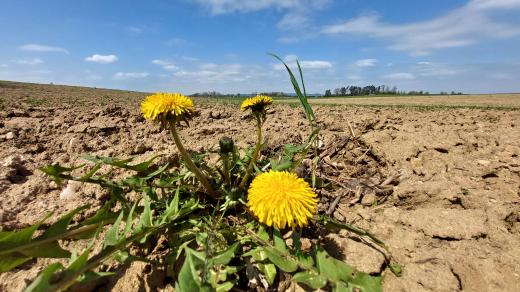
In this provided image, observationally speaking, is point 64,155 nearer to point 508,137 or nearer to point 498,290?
point 498,290

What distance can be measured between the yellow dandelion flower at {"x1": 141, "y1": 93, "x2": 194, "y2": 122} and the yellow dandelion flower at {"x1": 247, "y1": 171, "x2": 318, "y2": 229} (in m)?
0.71

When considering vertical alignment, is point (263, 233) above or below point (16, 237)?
below

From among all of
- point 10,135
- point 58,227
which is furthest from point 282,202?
point 10,135

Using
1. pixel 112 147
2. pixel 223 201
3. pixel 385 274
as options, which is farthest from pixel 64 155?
pixel 385 274

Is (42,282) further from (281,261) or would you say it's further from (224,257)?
(281,261)

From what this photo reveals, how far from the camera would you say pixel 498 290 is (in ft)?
5.11

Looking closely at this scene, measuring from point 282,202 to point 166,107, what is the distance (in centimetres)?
96

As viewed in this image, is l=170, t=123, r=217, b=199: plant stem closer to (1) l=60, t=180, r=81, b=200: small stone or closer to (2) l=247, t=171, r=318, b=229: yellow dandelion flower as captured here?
(2) l=247, t=171, r=318, b=229: yellow dandelion flower

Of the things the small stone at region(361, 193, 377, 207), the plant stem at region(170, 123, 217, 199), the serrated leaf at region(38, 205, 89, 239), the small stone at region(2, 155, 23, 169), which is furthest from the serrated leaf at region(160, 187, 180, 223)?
the small stone at region(2, 155, 23, 169)

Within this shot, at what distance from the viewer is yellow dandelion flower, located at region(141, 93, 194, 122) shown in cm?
204

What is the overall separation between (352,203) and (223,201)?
99 cm

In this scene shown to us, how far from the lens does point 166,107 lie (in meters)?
2.05

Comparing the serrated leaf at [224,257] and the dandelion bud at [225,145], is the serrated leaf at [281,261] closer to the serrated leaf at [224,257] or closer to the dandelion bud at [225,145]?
the serrated leaf at [224,257]

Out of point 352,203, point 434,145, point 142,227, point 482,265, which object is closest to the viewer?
point 482,265
